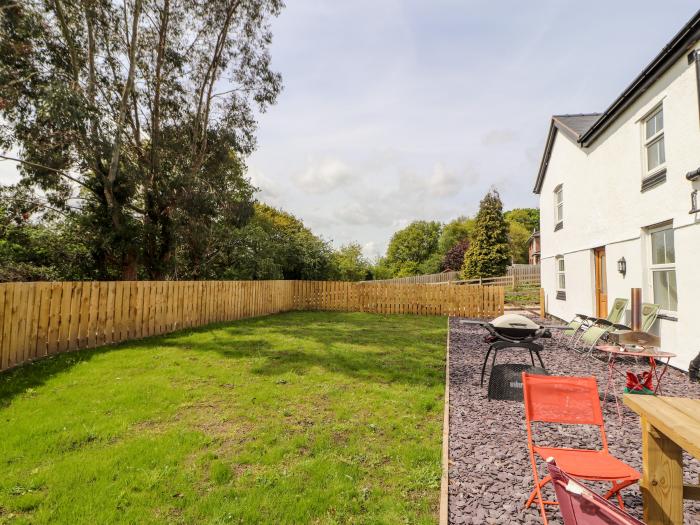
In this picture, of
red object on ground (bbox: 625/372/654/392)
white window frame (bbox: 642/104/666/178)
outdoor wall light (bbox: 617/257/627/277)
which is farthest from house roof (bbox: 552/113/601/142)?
red object on ground (bbox: 625/372/654/392)

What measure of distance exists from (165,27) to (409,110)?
9462 mm

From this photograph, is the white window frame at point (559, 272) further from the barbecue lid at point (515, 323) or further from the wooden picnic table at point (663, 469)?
the wooden picnic table at point (663, 469)

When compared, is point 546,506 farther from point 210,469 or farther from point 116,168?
point 116,168

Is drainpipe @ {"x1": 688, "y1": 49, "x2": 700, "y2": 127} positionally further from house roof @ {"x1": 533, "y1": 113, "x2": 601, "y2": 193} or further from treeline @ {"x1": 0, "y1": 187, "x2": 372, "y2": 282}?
treeline @ {"x1": 0, "y1": 187, "x2": 372, "y2": 282}

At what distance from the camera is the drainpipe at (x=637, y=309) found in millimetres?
6977

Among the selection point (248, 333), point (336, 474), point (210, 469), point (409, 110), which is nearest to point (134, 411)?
point (210, 469)

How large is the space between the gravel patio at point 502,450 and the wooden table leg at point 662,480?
650 mm

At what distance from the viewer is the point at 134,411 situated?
14.4 ft

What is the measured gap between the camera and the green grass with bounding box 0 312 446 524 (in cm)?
262

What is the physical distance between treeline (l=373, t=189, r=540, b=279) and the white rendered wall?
2132cm

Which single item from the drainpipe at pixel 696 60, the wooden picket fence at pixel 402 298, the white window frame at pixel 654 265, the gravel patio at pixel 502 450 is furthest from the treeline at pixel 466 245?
the gravel patio at pixel 502 450

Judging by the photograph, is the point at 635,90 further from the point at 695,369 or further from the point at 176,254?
the point at 176,254

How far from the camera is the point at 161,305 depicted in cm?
986

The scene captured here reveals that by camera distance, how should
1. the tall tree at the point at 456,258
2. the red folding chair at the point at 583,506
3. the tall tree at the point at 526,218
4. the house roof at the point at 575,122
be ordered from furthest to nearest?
1. the tall tree at the point at 526,218
2. the tall tree at the point at 456,258
3. the house roof at the point at 575,122
4. the red folding chair at the point at 583,506
